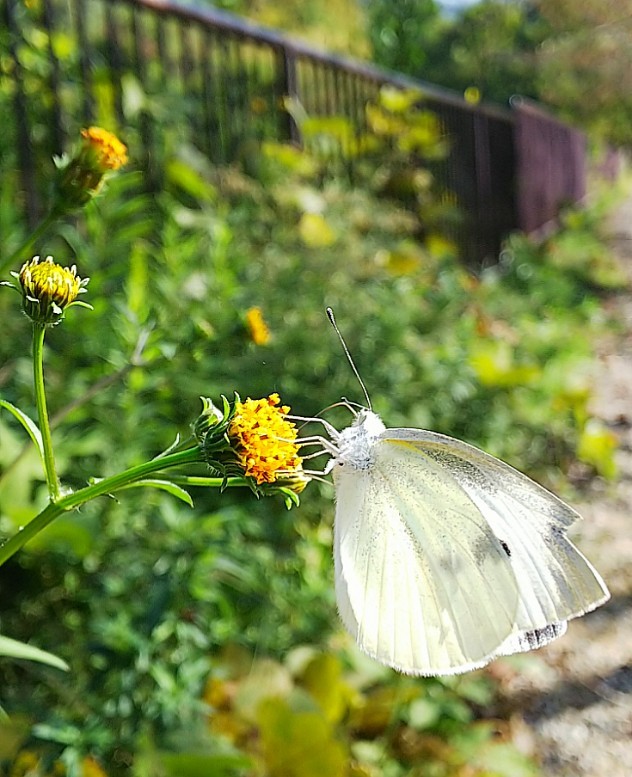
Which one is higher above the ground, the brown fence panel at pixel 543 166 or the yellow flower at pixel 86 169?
the yellow flower at pixel 86 169

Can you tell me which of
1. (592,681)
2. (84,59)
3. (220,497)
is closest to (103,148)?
(220,497)

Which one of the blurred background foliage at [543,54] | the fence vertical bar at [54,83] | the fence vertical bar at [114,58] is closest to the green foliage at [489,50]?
the blurred background foliage at [543,54]

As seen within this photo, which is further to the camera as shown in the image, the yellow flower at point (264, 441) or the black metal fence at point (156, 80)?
the black metal fence at point (156, 80)

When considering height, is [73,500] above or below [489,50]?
above

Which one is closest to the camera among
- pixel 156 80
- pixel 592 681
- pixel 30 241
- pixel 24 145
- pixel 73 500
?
pixel 73 500

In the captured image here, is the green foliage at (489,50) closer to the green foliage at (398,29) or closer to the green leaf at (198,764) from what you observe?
the green foliage at (398,29)

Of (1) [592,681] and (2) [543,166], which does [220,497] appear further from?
(2) [543,166]
